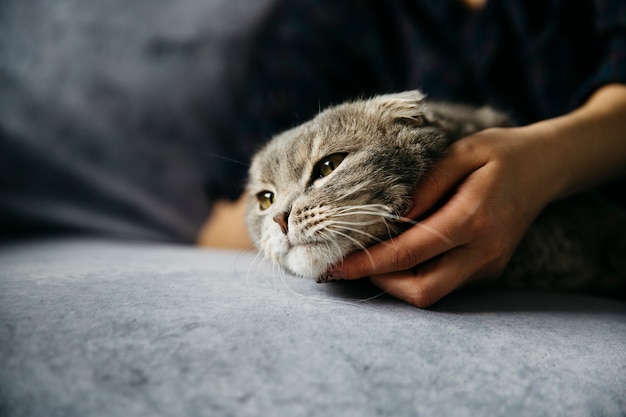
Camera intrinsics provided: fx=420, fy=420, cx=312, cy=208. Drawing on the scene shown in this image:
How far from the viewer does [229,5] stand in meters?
1.44

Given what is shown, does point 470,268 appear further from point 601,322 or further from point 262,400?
point 262,400

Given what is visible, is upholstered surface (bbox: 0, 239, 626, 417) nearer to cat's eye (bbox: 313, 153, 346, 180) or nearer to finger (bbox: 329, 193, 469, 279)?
finger (bbox: 329, 193, 469, 279)

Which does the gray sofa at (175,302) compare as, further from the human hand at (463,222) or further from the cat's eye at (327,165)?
the cat's eye at (327,165)

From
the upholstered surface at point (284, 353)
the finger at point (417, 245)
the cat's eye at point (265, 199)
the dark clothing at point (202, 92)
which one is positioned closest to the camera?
the upholstered surface at point (284, 353)

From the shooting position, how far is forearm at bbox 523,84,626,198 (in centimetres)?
87

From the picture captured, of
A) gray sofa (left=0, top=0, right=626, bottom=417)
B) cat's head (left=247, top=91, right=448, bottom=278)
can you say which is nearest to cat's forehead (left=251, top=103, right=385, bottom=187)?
cat's head (left=247, top=91, right=448, bottom=278)

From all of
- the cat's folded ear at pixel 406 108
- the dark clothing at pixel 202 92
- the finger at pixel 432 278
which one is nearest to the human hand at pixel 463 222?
the finger at pixel 432 278

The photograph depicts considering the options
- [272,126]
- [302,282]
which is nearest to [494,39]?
[272,126]

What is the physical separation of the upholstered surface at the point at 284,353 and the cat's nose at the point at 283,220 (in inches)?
4.4

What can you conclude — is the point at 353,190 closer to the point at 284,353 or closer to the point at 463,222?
the point at 463,222

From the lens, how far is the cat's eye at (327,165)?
832 mm

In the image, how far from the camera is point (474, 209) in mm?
719

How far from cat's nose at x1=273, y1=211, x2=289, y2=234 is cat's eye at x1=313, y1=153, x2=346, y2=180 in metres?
0.12

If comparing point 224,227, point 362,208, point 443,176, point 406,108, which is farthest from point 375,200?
point 224,227
